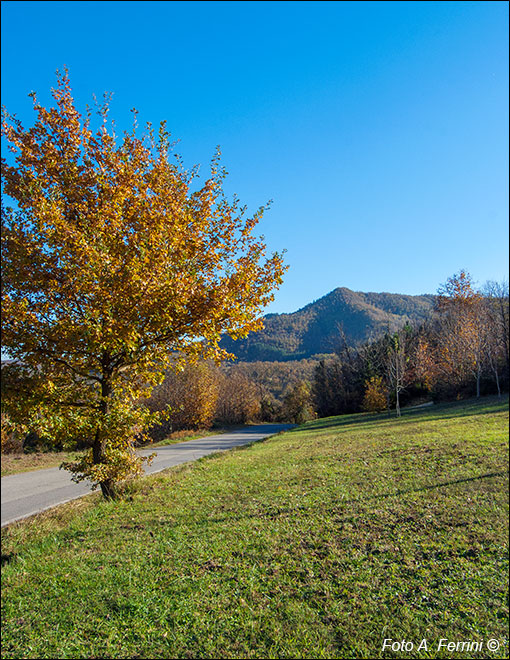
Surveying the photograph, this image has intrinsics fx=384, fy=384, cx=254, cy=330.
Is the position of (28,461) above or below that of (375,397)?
below

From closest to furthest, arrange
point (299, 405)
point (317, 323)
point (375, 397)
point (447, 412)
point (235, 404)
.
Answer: point (447, 412) < point (375, 397) < point (299, 405) < point (235, 404) < point (317, 323)

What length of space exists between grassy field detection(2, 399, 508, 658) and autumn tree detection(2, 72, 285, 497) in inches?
57.4

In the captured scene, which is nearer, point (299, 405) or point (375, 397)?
point (375, 397)

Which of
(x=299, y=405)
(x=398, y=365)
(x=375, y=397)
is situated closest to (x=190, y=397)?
(x=299, y=405)

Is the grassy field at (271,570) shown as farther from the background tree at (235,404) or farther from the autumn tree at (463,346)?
the background tree at (235,404)

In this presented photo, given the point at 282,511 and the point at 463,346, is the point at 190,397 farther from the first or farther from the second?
the point at 282,511

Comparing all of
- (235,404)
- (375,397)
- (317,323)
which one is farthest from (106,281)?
(317,323)

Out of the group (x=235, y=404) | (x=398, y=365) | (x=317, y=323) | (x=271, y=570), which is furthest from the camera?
(x=317, y=323)

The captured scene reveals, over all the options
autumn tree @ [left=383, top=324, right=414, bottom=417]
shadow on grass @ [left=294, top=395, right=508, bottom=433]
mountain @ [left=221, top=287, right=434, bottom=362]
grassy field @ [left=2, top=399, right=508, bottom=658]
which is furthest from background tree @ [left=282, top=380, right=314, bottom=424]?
mountain @ [left=221, top=287, right=434, bottom=362]

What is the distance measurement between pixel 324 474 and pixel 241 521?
3315 millimetres

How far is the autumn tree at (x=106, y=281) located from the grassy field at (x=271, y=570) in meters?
1.46

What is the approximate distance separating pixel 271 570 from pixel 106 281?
416 cm

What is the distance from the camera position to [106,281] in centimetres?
526

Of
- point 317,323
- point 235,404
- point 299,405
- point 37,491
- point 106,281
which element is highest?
point 317,323
